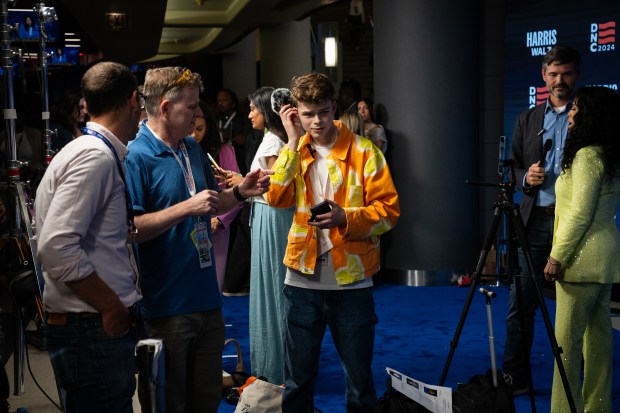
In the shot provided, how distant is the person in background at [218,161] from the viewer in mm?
4809

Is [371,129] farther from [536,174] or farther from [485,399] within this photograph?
[485,399]

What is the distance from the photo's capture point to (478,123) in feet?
26.4

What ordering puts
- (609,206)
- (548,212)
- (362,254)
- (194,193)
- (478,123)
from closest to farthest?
1. (194,193)
2. (362,254)
3. (609,206)
4. (548,212)
5. (478,123)

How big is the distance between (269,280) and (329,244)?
121cm

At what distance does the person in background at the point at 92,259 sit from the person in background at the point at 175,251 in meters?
0.35

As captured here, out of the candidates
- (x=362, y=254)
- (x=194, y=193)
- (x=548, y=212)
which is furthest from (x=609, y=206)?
(x=194, y=193)

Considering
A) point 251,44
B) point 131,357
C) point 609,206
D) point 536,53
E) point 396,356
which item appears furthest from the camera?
point 251,44

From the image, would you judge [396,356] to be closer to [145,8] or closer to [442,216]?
[442,216]

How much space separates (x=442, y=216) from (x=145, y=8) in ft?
22.6

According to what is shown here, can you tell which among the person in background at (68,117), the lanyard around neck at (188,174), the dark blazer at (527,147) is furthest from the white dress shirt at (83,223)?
the person in background at (68,117)

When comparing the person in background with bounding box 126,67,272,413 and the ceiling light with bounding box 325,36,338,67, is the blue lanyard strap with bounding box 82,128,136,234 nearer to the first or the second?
the person in background with bounding box 126,67,272,413

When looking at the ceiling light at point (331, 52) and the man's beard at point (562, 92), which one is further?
the ceiling light at point (331, 52)

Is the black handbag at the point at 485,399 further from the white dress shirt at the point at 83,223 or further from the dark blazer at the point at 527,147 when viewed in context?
the white dress shirt at the point at 83,223

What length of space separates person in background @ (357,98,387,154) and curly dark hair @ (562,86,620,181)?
3999 mm
